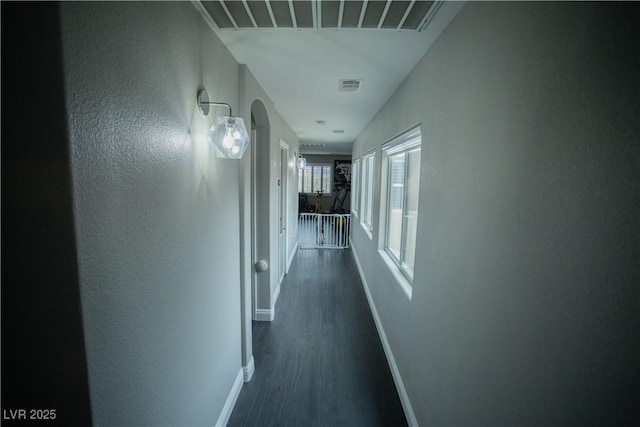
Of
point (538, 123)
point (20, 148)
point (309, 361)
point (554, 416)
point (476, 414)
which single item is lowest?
point (309, 361)

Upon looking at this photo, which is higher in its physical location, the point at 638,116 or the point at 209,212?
the point at 638,116

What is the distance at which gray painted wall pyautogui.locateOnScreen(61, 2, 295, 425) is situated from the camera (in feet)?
2.27

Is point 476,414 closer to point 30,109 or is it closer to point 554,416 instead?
point 554,416

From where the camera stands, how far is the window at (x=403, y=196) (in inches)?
86.0

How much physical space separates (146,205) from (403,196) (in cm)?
211

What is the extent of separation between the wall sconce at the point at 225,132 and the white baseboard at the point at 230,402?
1667 mm

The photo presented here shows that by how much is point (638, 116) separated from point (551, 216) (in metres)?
0.26

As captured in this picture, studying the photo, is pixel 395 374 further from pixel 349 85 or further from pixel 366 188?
pixel 366 188

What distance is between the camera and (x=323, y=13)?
1.21 metres

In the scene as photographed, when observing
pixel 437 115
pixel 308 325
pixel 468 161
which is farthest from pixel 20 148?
pixel 308 325

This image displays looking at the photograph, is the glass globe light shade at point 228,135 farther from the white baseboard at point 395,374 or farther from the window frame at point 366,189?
the window frame at point 366,189

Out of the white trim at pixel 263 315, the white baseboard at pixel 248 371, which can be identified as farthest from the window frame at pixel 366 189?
the white baseboard at pixel 248 371

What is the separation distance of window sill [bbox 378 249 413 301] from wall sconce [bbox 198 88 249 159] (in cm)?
151

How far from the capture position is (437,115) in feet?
4.78
